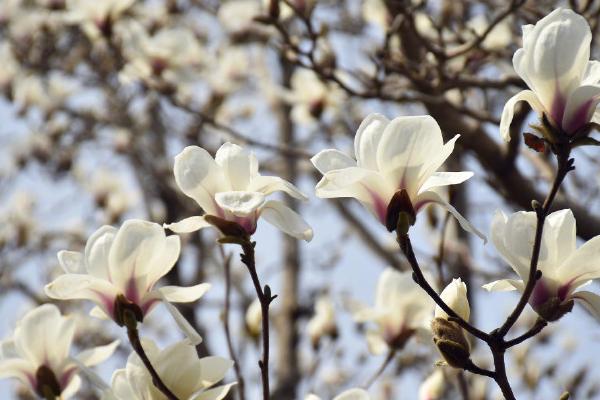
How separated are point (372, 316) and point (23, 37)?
2.62 meters

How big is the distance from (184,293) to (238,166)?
0.18 meters

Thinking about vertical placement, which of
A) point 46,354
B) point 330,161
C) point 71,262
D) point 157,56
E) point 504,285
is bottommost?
point 157,56

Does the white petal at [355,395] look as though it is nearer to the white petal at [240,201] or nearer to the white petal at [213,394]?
the white petal at [213,394]

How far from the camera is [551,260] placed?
2.79 feet

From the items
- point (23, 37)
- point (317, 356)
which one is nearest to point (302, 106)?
point (317, 356)

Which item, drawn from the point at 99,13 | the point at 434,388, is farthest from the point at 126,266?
the point at 99,13

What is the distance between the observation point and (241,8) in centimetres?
368

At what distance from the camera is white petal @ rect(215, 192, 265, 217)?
826mm

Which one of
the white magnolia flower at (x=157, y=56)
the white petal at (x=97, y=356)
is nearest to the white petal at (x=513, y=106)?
the white petal at (x=97, y=356)

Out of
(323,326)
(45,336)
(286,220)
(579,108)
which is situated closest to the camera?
(579,108)

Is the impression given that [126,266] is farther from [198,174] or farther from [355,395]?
[355,395]

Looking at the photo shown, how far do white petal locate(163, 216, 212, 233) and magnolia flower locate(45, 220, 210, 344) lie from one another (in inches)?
1.7

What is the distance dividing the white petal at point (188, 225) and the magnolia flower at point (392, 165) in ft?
0.51

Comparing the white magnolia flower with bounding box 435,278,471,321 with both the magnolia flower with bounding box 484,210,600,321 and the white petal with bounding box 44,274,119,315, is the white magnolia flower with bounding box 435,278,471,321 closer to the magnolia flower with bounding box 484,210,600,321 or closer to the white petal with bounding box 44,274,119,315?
the magnolia flower with bounding box 484,210,600,321
